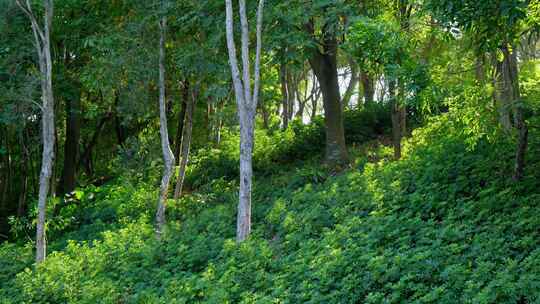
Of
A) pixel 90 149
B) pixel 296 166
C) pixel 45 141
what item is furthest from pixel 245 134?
pixel 90 149

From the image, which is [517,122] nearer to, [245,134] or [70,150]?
[245,134]

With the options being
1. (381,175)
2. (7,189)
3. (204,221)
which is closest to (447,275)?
(381,175)

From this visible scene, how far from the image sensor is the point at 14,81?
16594mm

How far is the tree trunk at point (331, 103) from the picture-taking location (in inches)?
706

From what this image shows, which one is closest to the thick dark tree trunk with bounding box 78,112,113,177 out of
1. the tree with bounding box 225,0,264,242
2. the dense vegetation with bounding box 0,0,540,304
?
the dense vegetation with bounding box 0,0,540,304

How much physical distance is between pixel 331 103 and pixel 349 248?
9135 mm

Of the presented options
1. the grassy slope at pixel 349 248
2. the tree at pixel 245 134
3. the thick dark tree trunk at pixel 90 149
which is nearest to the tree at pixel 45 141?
the grassy slope at pixel 349 248

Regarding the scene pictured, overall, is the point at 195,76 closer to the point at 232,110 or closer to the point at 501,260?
the point at 232,110

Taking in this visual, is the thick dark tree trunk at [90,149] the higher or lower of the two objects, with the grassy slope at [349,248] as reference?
higher

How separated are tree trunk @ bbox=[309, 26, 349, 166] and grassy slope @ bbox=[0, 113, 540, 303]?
1266mm

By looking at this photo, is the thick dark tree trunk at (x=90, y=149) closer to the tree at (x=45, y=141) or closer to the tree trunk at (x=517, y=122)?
the tree at (x=45, y=141)

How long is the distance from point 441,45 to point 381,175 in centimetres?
387

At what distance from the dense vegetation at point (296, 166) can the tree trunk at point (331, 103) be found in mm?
41

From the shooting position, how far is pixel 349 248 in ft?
31.2
